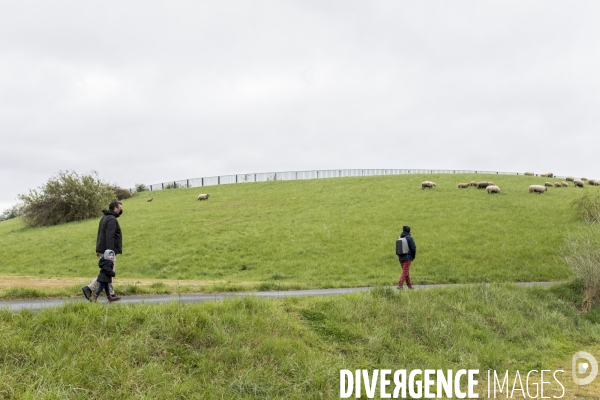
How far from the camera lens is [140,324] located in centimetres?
759

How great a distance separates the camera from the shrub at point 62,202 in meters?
42.1

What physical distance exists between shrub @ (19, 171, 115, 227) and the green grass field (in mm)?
39333

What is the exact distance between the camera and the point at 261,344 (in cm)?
775

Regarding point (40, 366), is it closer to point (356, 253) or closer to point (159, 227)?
point (356, 253)

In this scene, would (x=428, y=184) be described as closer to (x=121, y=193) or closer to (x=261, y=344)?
(x=261, y=344)

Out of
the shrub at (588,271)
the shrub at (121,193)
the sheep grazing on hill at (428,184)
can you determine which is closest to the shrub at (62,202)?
the shrub at (121,193)

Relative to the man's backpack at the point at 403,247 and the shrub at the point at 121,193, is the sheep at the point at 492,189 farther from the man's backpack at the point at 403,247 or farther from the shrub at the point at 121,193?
the shrub at the point at 121,193

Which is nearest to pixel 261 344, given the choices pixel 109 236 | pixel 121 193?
pixel 109 236

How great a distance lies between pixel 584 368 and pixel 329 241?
57.9 feet

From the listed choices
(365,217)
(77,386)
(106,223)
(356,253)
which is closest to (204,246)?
(356,253)

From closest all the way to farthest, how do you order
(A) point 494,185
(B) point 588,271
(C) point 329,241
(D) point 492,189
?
1. (B) point 588,271
2. (C) point 329,241
3. (D) point 492,189
4. (A) point 494,185

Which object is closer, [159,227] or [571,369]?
[571,369]

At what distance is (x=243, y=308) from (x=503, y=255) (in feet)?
57.6

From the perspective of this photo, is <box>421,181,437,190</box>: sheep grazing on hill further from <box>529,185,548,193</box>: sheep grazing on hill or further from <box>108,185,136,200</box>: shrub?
<box>108,185,136,200</box>: shrub
